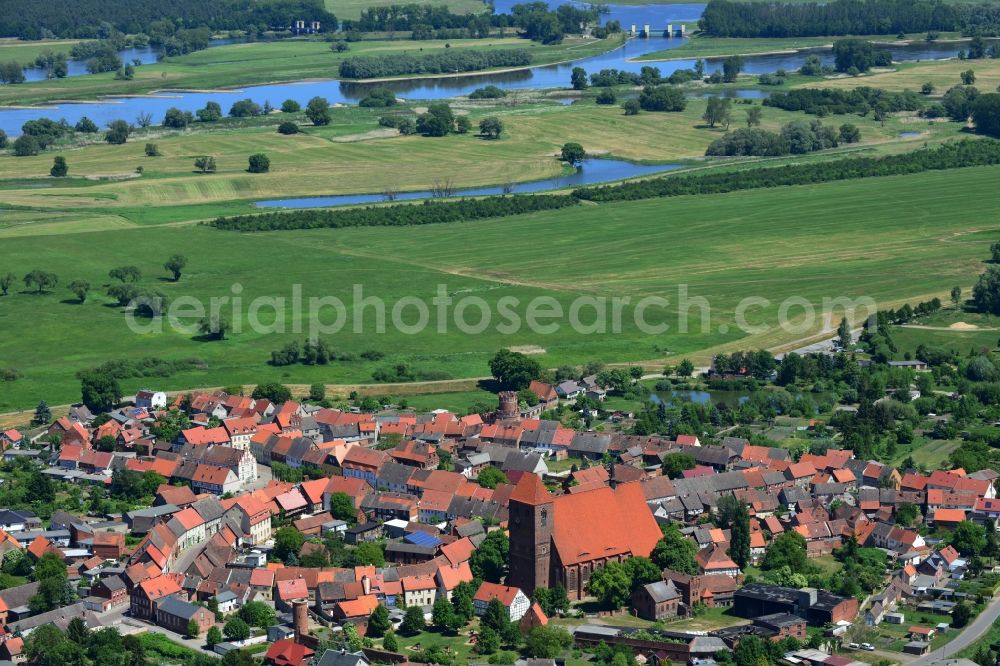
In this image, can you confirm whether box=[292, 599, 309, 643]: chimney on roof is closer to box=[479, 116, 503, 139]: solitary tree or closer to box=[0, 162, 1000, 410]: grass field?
box=[0, 162, 1000, 410]: grass field

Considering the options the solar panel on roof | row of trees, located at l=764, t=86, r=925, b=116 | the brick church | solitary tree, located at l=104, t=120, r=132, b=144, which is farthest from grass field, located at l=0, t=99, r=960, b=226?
the brick church

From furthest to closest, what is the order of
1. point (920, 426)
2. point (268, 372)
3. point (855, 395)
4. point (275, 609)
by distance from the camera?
point (268, 372) < point (855, 395) < point (920, 426) < point (275, 609)

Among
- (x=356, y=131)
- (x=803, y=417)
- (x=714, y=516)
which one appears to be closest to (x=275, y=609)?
(x=714, y=516)

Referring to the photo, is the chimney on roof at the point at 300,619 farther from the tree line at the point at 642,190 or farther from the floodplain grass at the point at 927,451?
the tree line at the point at 642,190

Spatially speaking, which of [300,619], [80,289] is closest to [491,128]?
[80,289]

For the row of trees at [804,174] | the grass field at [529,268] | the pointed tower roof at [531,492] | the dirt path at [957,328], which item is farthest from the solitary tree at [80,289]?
the pointed tower roof at [531,492]

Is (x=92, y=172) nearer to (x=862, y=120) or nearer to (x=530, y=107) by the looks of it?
(x=530, y=107)

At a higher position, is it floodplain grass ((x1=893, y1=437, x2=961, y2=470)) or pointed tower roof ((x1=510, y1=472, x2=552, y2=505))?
pointed tower roof ((x1=510, y1=472, x2=552, y2=505))

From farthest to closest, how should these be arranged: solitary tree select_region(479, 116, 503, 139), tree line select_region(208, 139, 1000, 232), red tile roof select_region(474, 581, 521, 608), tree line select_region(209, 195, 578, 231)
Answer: solitary tree select_region(479, 116, 503, 139) → tree line select_region(208, 139, 1000, 232) → tree line select_region(209, 195, 578, 231) → red tile roof select_region(474, 581, 521, 608)
